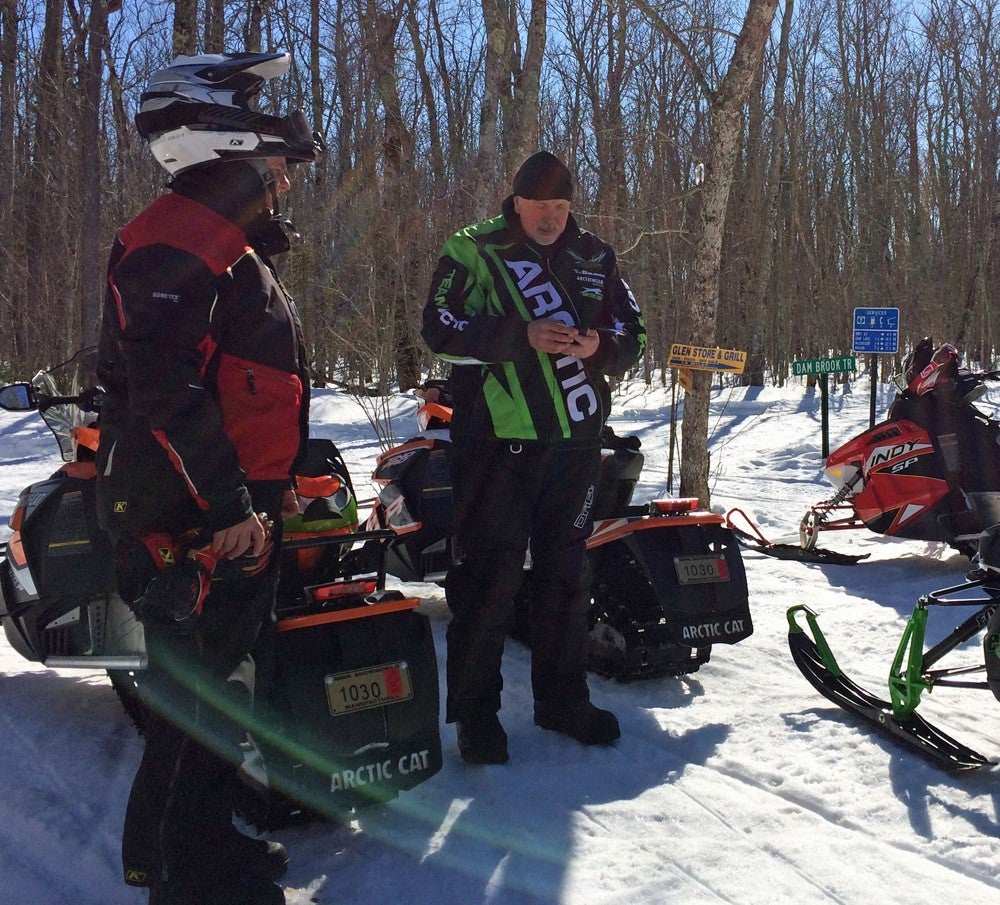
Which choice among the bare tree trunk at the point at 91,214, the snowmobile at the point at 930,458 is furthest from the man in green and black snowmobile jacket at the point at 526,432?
the bare tree trunk at the point at 91,214

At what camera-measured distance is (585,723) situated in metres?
2.83

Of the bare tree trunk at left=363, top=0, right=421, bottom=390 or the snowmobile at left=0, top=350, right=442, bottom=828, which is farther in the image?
the bare tree trunk at left=363, top=0, right=421, bottom=390

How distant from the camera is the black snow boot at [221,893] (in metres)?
1.83

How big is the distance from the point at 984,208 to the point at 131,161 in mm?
20214

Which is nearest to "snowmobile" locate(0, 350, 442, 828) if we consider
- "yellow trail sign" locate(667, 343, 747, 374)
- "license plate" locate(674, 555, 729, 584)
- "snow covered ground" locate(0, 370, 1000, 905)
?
"snow covered ground" locate(0, 370, 1000, 905)

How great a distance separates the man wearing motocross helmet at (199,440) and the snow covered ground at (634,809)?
331mm

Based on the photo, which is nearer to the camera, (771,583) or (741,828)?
(741,828)

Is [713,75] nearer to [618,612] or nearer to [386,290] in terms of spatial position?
[386,290]

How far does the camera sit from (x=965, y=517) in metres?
4.94

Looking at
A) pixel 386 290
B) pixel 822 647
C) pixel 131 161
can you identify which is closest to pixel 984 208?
pixel 386 290

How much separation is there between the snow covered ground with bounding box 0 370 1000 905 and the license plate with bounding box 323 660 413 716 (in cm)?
34

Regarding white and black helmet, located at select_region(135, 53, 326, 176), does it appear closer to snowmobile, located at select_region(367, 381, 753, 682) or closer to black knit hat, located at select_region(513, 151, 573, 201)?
black knit hat, located at select_region(513, 151, 573, 201)

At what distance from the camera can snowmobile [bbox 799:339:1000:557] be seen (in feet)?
16.3

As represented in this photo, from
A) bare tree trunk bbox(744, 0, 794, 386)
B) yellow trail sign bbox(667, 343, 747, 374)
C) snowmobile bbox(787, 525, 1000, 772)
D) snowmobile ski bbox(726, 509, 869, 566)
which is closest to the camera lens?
snowmobile bbox(787, 525, 1000, 772)
